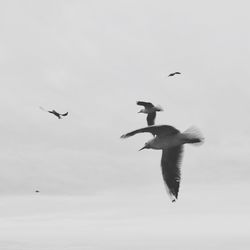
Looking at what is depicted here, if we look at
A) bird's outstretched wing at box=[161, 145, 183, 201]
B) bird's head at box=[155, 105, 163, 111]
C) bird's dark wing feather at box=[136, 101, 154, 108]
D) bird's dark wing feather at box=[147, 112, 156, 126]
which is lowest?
bird's outstretched wing at box=[161, 145, 183, 201]

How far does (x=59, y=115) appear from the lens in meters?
37.6

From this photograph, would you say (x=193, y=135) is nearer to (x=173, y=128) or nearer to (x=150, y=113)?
(x=173, y=128)

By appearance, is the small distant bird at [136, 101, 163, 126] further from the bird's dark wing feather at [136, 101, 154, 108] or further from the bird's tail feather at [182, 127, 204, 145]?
the bird's tail feather at [182, 127, 204, 145]

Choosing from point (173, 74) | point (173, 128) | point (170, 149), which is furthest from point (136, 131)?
point (173, 74)

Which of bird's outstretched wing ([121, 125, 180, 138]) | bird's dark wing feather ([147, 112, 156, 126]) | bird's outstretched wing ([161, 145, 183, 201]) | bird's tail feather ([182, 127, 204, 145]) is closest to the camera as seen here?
bird's outstretched wing ([121, 125, 180, 138])

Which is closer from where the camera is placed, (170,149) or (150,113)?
(170,149)

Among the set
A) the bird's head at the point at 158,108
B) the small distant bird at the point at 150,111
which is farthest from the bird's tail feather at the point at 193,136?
the bird's head at the point at 158,108

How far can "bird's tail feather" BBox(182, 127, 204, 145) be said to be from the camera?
21812 mm

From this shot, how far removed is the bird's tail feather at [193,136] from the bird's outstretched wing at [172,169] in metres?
2.47

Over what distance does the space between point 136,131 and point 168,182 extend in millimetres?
5227

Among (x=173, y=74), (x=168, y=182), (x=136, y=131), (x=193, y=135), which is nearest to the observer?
(x=136, y=131)

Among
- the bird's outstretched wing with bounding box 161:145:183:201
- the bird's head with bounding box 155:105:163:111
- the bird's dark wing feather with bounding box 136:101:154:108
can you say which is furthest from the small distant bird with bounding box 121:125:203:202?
the bird's dark wing feather with bounding box 136:101:154:108

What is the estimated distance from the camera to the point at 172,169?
976 inches

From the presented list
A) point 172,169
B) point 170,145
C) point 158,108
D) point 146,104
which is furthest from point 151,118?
point 170,145
